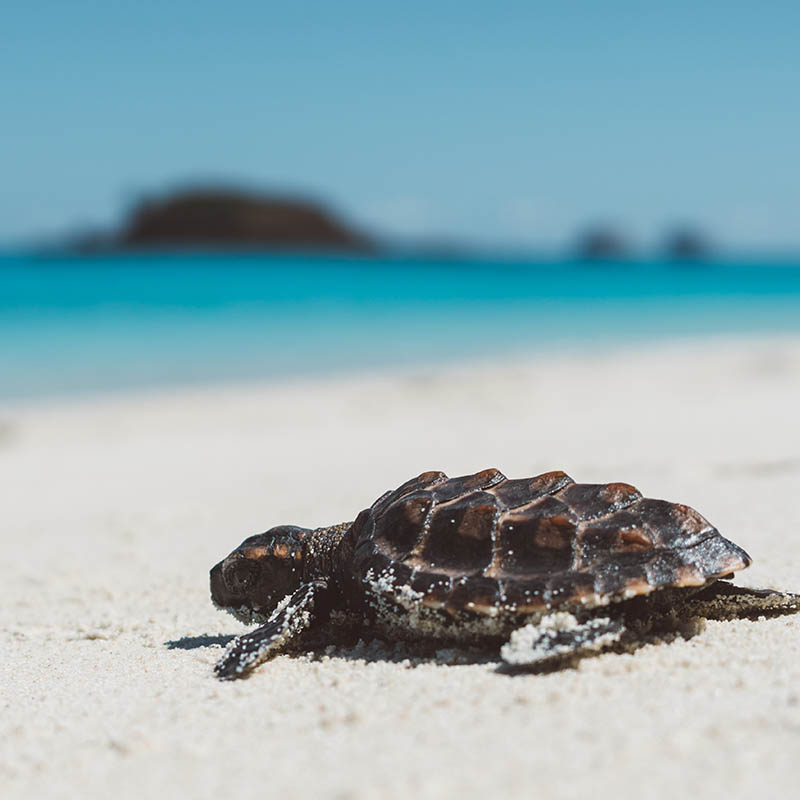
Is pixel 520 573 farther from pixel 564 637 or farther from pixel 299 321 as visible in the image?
pixel 299 321

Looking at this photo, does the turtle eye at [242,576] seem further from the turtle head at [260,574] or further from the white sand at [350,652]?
the white sand at [350,652]

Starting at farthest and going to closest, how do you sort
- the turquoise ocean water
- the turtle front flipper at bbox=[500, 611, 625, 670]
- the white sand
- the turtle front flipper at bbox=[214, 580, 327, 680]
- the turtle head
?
1. the turquoise ocean water
2. the turtle head
3. the turtle front flipper at bbox=[214, 580, 327, 680]
4. the turtle front flipper at bbox=[500, 611, 625, 670]
5. the white sand

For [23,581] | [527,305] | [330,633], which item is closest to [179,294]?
[527,305]

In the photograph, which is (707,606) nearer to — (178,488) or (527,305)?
(178,488)

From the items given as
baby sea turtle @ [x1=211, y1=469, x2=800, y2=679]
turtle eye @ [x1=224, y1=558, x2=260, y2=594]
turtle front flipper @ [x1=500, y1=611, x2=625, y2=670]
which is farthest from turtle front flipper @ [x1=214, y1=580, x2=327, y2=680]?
turtle front flipper @ [x1=500, y1=611, x2=625, y2=670]

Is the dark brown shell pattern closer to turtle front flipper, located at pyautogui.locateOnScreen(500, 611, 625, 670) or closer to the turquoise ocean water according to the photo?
turtle front flipper, located at pyautogui.locateOnScreen(500, 611, 625, 670)

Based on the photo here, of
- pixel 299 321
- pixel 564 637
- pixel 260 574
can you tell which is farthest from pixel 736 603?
pixel 299 321

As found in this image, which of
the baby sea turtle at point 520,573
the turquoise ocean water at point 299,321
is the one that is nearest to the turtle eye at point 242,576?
the baby sea turtle at point 520,573
